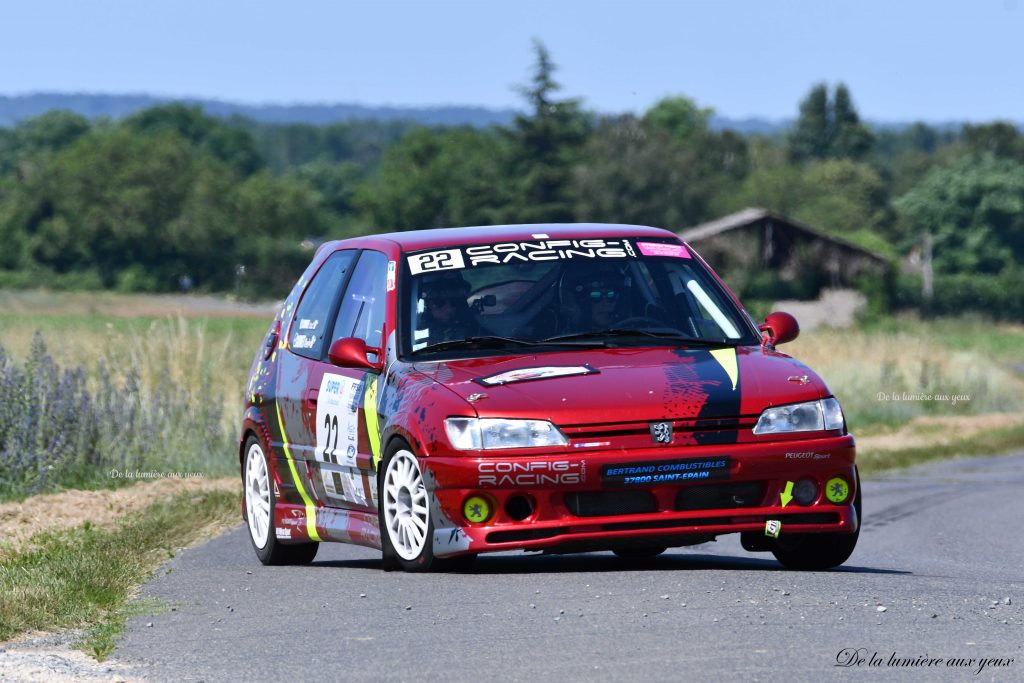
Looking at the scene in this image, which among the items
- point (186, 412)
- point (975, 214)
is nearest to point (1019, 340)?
point (975, 214)

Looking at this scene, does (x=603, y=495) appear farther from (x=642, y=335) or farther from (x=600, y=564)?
(x=600, y=564)

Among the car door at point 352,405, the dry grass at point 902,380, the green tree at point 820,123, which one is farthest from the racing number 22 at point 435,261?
the green tree at point 820,123

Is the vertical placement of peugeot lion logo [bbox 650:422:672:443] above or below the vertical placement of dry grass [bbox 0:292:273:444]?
above

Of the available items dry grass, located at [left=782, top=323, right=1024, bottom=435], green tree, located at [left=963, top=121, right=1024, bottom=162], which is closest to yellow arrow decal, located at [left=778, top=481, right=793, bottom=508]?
dry grass, located at [left=782, top=323, right=1024, bottom=435]

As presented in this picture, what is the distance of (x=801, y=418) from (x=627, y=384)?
2.66 ft

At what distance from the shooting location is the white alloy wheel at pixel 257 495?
10.9 metres

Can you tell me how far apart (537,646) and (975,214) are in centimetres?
12587

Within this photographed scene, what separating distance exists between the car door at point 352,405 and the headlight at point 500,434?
78 centimetres

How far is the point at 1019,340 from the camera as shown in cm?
8475

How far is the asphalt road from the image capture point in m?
6.54

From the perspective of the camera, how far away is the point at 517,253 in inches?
383

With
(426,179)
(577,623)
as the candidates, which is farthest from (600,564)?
(426,179)

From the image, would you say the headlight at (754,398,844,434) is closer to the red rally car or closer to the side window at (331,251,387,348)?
the red rally car

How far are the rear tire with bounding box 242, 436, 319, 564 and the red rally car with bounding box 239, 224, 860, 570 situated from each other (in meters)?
0.15
